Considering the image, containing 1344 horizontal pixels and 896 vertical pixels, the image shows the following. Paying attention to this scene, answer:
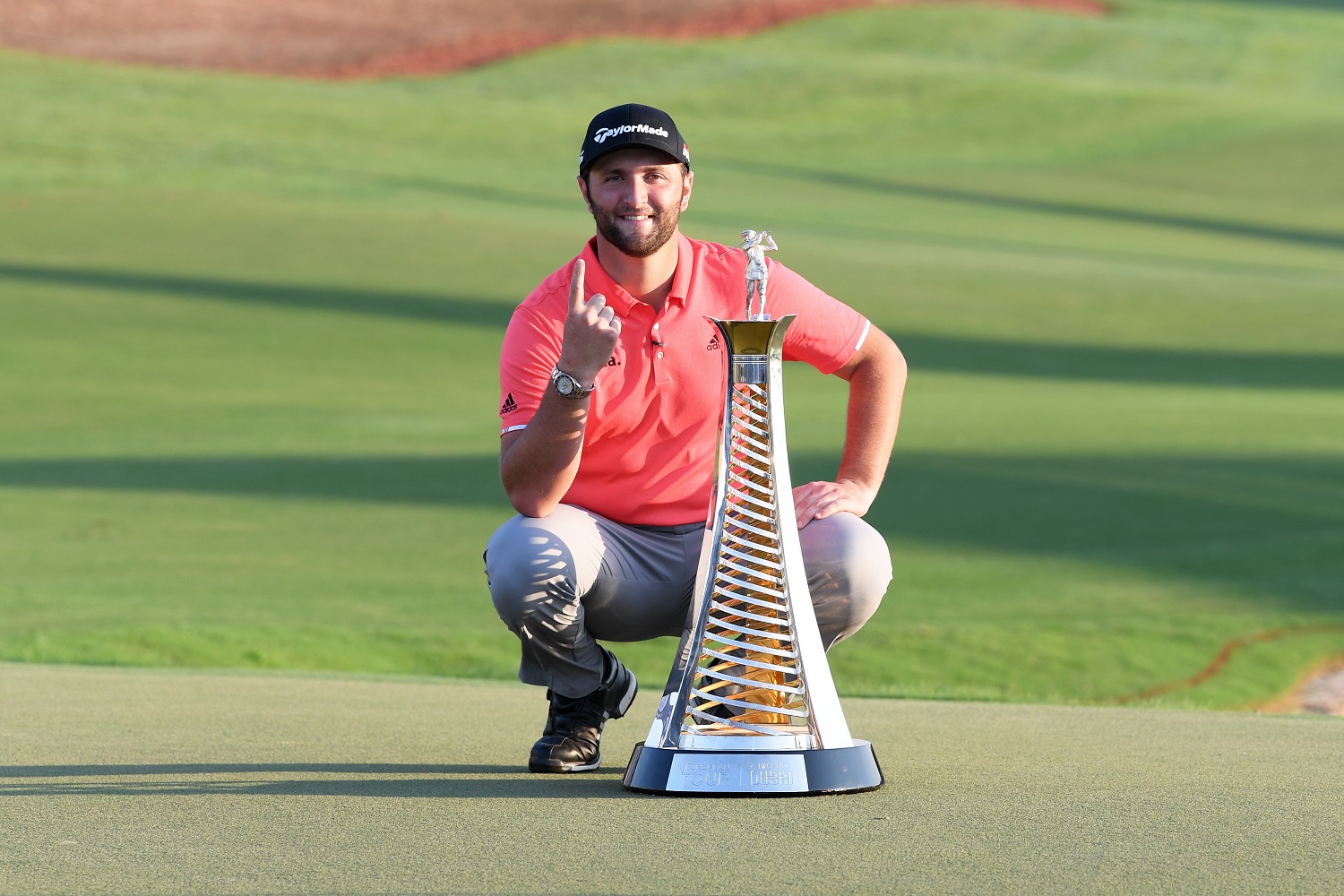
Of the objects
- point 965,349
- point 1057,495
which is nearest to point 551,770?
point 1057,495

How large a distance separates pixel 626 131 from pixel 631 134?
1 centimetres

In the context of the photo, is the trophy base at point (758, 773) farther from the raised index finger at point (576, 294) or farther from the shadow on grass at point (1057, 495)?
the shadow on grass at point (1057, 495)

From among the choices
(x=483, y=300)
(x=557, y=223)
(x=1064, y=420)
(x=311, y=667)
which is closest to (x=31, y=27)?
Result: (x=557, y=223)

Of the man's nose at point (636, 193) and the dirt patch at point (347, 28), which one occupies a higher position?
the dirt patch at point (347, 28)

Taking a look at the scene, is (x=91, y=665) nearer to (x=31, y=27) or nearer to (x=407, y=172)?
(x=407, y=172)

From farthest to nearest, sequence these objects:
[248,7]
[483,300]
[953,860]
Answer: [248,7], [483,300], [953,860]

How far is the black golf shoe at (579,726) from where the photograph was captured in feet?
14.6

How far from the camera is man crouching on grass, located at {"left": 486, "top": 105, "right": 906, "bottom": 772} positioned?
170 inches

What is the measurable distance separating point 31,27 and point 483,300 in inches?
965

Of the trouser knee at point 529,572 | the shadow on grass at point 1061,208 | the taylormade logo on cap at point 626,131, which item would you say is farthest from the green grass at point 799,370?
the taylormade logo on cap at point 626,131

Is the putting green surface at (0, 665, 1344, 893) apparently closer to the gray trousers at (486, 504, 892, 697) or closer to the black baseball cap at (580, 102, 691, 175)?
the gray trousers at (486, 504, 892, 697)

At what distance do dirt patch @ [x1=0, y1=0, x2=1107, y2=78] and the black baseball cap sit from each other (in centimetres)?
4142

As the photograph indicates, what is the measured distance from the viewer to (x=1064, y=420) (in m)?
15.6

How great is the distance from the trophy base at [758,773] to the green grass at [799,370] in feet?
8.04
